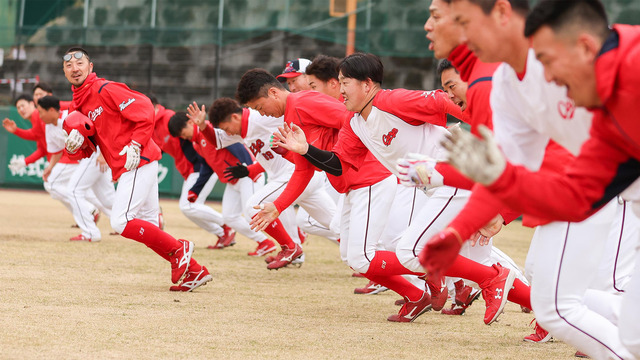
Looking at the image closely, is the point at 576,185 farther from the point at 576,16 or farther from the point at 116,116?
the point at 116,116

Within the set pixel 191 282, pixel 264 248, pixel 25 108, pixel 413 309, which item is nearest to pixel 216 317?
pixel 191 282

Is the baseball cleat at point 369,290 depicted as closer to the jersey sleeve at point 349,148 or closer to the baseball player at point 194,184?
the jersey sleeve at point 349,148

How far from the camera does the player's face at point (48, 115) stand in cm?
1185

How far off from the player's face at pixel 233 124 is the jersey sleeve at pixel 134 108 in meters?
1.65

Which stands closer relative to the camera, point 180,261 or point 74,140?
point 180,261

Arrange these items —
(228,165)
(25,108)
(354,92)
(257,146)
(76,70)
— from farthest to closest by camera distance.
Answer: (25,108) → (228,165) → (257,146) → (76,70) → (354,92)

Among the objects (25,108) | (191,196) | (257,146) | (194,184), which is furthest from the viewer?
(25,108)

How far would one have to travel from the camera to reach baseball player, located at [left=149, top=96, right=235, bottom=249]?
35.7 feet

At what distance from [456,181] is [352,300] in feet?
9.66

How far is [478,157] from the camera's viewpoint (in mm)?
2641

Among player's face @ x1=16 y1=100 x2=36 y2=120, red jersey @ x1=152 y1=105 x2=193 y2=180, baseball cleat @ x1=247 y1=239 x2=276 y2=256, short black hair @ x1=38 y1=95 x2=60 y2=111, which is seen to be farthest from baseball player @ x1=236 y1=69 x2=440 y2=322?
player's face @ x1=16 y1=100 x2=36 y2=120

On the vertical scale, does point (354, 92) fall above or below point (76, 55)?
below

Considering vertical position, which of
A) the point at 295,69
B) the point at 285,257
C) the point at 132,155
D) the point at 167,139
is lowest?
the point at 285,257

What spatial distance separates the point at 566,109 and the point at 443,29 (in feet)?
2.22
